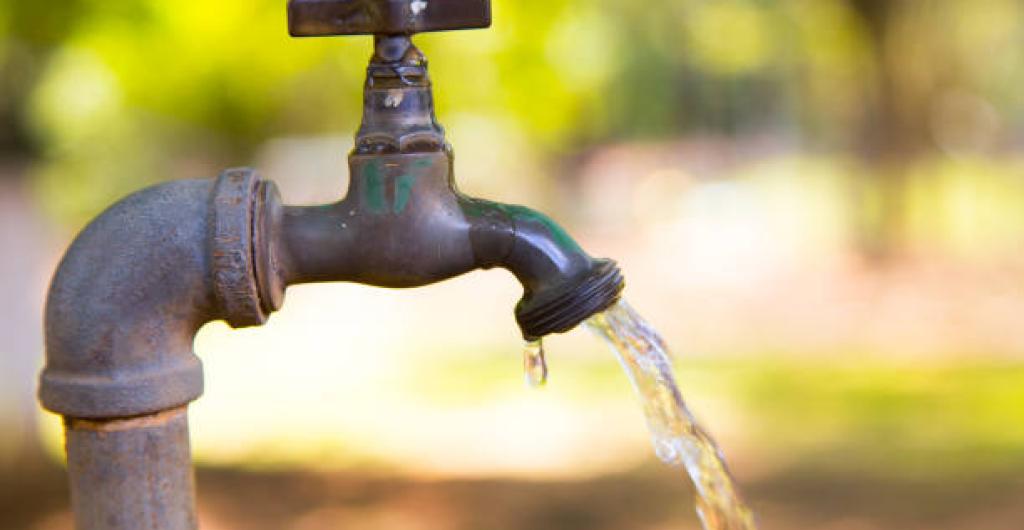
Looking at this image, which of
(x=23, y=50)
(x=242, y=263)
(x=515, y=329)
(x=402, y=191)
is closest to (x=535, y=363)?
(x=402, y=191)

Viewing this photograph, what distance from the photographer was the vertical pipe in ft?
4.30

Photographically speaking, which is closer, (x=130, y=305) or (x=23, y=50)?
(x=130, y=305)

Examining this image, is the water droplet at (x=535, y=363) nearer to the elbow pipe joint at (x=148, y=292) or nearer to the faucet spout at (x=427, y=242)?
the faucet spout at (x=427, y=242)

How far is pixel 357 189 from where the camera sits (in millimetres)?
1369

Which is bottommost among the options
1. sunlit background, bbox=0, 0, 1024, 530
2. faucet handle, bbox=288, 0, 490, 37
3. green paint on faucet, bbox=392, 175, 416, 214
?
sunlit background, bbox=0, 0, 1024, 530

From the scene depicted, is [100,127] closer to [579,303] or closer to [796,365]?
[796,365]

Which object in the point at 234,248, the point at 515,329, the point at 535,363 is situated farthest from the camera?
the point at 515,329

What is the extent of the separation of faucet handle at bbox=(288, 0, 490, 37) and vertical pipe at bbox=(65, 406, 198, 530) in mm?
449

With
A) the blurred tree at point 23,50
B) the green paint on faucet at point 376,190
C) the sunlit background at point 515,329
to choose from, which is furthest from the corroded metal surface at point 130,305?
the blurred tree at point 23,50

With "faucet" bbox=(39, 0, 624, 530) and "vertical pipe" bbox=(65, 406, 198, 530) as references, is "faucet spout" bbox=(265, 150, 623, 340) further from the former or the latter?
"vertical pipe" bbox=(65, 406, 198, 530)

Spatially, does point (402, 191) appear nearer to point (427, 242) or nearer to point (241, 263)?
point (427, 242)

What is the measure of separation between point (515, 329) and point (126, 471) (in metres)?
6.60

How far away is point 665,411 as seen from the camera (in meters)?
1.51

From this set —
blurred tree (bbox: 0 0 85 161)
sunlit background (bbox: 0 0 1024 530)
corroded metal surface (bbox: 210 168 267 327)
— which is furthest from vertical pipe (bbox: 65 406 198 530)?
blurred tree (bbox: 0 0 85 161)
